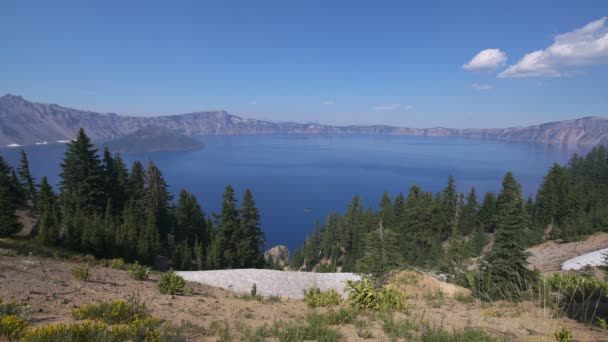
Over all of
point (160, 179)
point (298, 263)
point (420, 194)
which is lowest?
point (298, 263)

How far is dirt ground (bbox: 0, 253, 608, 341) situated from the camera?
5.93m

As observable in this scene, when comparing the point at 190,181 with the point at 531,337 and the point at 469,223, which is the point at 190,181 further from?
the point at 531,337

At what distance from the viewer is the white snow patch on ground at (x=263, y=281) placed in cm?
2152

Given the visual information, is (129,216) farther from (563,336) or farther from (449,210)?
(449,210)

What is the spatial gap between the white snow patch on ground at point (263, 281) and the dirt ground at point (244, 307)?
1065 cm

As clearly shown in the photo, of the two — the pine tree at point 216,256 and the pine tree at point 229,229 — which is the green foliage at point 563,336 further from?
the pine tree at point 216,256

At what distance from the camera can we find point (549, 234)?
48406 millimetres

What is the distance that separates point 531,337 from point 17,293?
37.4 ft

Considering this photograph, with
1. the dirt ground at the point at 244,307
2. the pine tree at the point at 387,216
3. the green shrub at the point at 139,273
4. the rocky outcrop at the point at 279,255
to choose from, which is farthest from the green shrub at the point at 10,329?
the rocky outcrop at the point at 279,255

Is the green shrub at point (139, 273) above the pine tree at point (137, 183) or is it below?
above

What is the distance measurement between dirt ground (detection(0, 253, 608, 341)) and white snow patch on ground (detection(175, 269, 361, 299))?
10.6m

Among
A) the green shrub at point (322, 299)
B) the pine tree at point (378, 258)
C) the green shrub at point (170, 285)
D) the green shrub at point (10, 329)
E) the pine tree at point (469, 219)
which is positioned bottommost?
the pine tree at point (469, 219)

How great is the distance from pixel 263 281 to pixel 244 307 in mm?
14808

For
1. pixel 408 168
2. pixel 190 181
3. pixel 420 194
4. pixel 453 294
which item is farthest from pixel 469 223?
pixel 408 168
